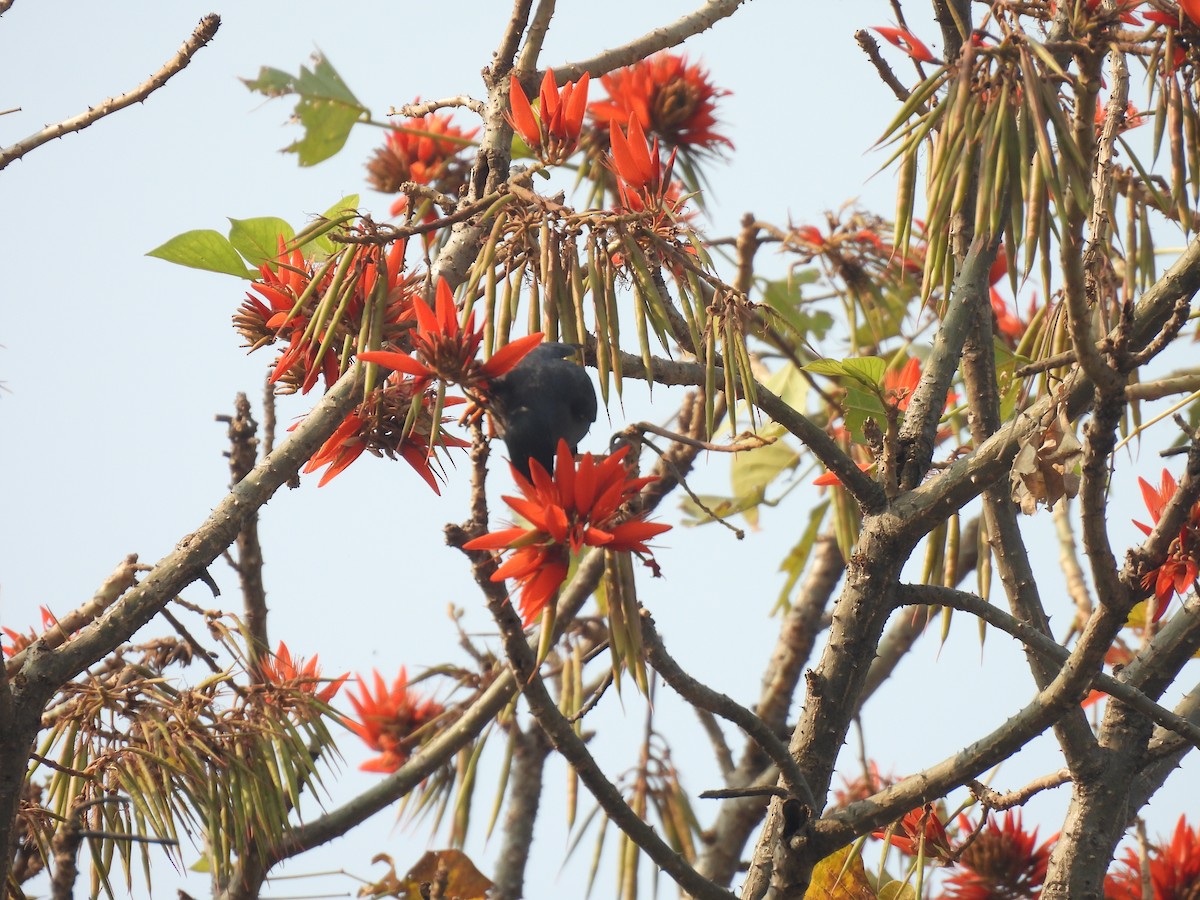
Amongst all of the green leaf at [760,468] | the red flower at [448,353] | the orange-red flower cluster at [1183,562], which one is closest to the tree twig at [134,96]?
the red flower at [448,353]

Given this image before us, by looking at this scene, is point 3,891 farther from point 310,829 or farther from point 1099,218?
point 1099,218

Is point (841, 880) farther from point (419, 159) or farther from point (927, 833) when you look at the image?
point (419, 159)

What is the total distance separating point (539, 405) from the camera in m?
0.95

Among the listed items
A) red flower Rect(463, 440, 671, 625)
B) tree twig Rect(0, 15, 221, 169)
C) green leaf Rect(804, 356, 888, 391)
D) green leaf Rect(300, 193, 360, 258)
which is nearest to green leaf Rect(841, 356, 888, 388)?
green leaf Rect(804, 356, 888, 391)

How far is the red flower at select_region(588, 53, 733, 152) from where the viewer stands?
7.93 ft

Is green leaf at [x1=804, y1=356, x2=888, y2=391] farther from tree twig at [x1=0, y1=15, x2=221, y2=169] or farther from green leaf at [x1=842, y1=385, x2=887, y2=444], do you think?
tree twig at [x1=0, y1=15, x2=221, y2=169]

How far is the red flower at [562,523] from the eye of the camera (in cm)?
94

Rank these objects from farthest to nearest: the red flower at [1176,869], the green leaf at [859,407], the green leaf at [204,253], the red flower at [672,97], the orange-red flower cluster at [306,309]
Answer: the red flower at [672,97]
the red flower at [1176,869]
the green leaf at [859,407]
the green leaf at [204,253]
the orange-red flower cluster at [306,309]

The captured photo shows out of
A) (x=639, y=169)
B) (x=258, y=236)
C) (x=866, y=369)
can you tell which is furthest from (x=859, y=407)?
(x=258, y=236)

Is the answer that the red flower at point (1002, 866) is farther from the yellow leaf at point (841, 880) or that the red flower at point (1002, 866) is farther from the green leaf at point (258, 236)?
the green leaf at point (258, 236)

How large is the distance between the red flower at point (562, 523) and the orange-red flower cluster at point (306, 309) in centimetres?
23

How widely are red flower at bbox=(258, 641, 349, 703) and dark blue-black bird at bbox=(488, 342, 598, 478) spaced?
2.19 feet

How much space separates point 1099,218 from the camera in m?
1.04

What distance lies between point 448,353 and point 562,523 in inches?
6.1
